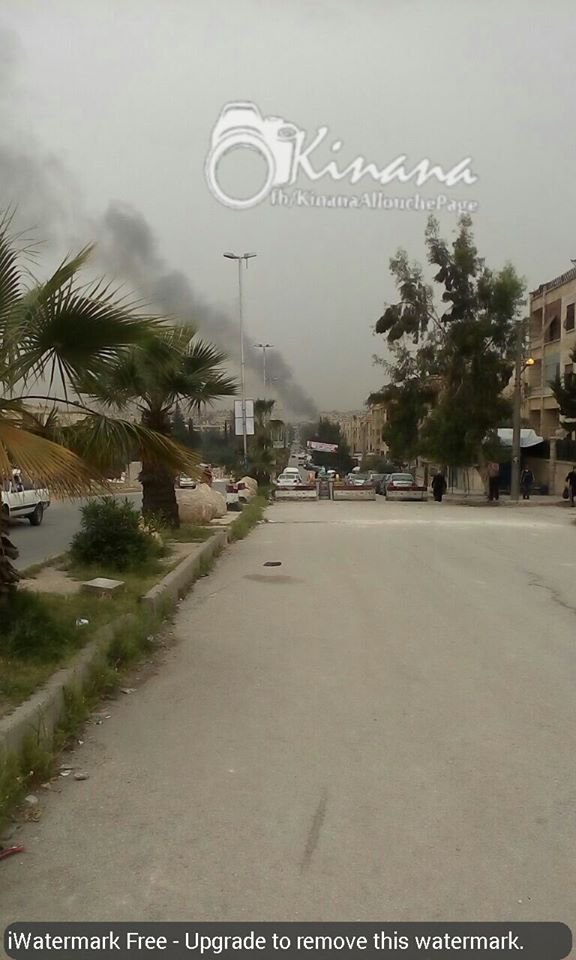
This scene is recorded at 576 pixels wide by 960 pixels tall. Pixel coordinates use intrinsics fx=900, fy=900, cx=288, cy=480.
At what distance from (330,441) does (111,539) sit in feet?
339

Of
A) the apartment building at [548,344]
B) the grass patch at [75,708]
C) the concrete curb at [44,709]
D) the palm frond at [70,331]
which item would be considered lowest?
the grass patch at [75,708]

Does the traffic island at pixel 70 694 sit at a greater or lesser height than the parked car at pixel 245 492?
lesser

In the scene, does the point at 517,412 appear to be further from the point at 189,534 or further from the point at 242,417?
the point at 189,534

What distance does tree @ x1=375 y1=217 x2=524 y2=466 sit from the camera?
38812 millimetres

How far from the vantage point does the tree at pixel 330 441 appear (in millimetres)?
105312

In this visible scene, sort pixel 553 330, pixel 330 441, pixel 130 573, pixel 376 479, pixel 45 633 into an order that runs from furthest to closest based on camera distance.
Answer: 1. pixel 330 441
2. pixel 376 479
3. pixel 553 330
4. pixel 130 573
5. pixel 45 633

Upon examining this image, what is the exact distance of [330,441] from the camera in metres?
115

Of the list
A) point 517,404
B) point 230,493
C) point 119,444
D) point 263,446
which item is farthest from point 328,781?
point 263,446

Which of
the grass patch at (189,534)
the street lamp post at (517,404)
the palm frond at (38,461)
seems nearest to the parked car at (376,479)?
the street lamp post at (517,404)

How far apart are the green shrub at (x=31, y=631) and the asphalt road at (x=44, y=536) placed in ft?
19.7

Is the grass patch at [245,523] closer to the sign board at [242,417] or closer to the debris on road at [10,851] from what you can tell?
the sign board at [242,417]

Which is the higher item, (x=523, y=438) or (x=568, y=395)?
(x=568, y=395)

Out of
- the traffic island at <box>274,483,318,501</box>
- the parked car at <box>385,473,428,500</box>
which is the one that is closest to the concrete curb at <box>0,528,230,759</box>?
the traffic island at <box>274,483,318,501</box>
